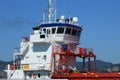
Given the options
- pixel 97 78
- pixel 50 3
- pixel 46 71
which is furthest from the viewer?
pixel 50 3

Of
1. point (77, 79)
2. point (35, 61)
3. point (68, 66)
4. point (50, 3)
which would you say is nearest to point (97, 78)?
point (77, 79)

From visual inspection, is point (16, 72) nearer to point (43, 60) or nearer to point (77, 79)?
point (43, 60)

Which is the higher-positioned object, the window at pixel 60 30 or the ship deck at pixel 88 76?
the window at pixel 60 30

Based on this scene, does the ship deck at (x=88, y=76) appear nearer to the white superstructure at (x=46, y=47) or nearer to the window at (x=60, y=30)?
the white superstructure at (x=46, y=47)

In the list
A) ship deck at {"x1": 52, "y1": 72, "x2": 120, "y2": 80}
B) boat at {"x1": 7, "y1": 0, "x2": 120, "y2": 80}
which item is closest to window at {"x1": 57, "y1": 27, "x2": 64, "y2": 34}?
boat at {"x1": 7, "y1": 0, "x2": 120, "y2": 80}

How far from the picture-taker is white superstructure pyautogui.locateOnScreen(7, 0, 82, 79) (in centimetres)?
4488

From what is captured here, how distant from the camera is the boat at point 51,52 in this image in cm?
4445

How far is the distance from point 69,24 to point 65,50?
3501 mm

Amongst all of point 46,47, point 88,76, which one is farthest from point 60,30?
point 88,76

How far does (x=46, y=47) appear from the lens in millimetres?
45469

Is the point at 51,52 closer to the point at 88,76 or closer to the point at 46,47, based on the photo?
the point at 46,47

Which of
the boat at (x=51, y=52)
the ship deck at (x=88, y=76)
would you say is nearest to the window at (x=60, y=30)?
the boat at (x=51, y=52)

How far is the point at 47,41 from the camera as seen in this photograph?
148 feet

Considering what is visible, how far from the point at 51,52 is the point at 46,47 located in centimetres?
114
